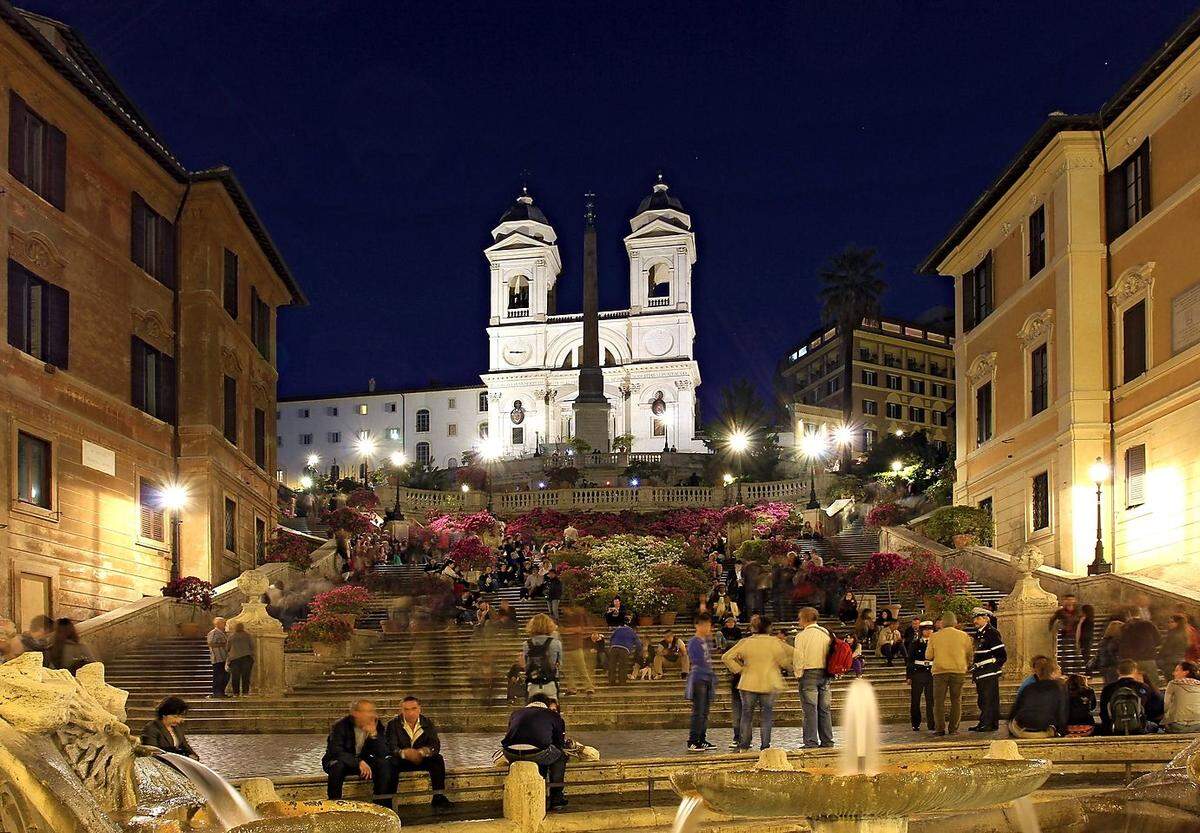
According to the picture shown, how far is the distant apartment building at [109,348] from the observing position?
24359mm

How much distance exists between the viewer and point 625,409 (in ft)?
358

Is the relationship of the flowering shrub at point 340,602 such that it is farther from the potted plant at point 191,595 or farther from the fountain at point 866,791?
the fountain at point 866,791

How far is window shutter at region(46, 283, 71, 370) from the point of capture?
25969mm

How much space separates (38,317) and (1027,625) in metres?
18.4

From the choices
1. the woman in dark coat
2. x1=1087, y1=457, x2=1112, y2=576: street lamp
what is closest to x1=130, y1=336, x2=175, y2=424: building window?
x1=1087, y1=457, x2=1112, y2=576: street lamp

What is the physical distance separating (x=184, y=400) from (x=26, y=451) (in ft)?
27.4

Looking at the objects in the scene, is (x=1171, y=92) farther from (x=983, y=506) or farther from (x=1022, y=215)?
(x=983, y=506)

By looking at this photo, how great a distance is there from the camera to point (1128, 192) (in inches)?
1139

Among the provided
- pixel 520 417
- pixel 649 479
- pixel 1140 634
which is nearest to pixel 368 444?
pixel 520 417

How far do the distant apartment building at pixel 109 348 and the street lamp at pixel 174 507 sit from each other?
113 millimetres

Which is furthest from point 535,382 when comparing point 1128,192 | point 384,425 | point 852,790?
point 852,790

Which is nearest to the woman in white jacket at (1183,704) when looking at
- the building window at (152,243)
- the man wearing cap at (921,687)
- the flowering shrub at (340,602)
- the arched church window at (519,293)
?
the man wearing cap at (921,687)

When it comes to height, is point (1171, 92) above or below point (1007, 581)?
above

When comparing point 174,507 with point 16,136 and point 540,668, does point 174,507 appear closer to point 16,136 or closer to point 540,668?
point 16,136
